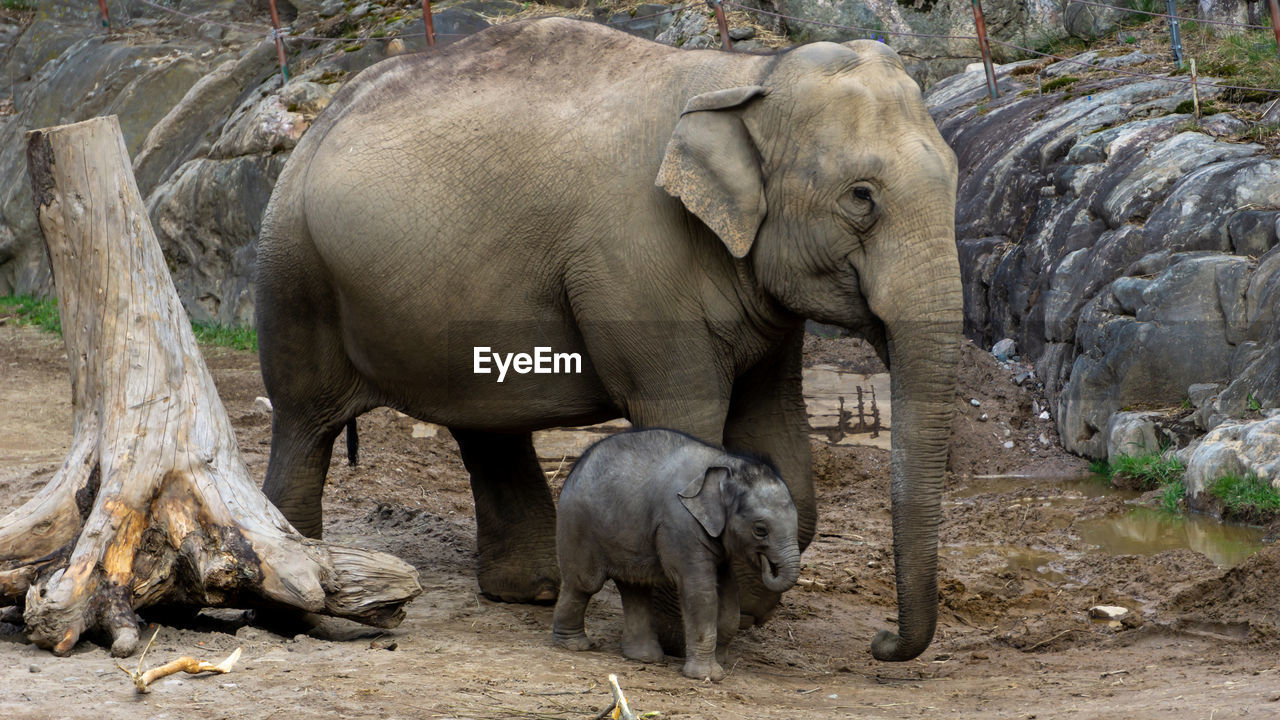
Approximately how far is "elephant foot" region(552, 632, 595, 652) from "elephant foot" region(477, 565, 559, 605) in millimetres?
995

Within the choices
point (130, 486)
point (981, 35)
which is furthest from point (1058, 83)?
point (130, 486)

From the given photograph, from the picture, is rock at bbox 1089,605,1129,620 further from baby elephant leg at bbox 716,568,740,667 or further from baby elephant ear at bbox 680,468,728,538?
baby elephant ear at bbox 680,468,728,538

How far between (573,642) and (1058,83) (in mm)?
9737

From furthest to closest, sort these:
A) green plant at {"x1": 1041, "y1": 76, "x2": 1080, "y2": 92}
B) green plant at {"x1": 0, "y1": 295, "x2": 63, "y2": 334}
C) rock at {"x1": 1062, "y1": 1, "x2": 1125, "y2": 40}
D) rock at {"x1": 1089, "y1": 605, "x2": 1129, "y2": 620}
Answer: green plant at {"x1": 0, "y1": 295, "x2": 63, "y2": 334} < rock at {"x1": 1062, "y1": 1, "x2": 1125, "y2": 40} < green plant at {"x1": 1041, "y1": 76, "x2": 1080, "y2": 92} < rock at {"x1": 1089, "y1": 605, "x2": 1129, "y2": 620}

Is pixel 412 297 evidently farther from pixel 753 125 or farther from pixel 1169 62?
pixel 1169 62

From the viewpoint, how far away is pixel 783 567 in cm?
486

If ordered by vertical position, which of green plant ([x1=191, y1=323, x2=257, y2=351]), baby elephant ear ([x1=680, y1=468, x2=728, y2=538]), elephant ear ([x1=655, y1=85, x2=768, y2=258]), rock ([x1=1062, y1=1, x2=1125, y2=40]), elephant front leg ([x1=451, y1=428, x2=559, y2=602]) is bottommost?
green plant ([x1=191, y1=323, x2=257, y2=351])

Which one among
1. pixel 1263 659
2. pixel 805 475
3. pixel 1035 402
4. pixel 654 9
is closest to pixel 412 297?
pixel 805 475

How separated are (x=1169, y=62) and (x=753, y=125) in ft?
29.6

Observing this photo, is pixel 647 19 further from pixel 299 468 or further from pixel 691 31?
pixel 299 468

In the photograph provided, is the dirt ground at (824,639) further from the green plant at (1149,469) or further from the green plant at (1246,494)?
the green plant at (1246,494)

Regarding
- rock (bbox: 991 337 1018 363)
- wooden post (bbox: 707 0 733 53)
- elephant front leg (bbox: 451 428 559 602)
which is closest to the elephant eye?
elephant front leg (bbox: 451 428 559 602)

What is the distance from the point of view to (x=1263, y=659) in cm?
508

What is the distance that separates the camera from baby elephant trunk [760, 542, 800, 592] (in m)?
4.85
